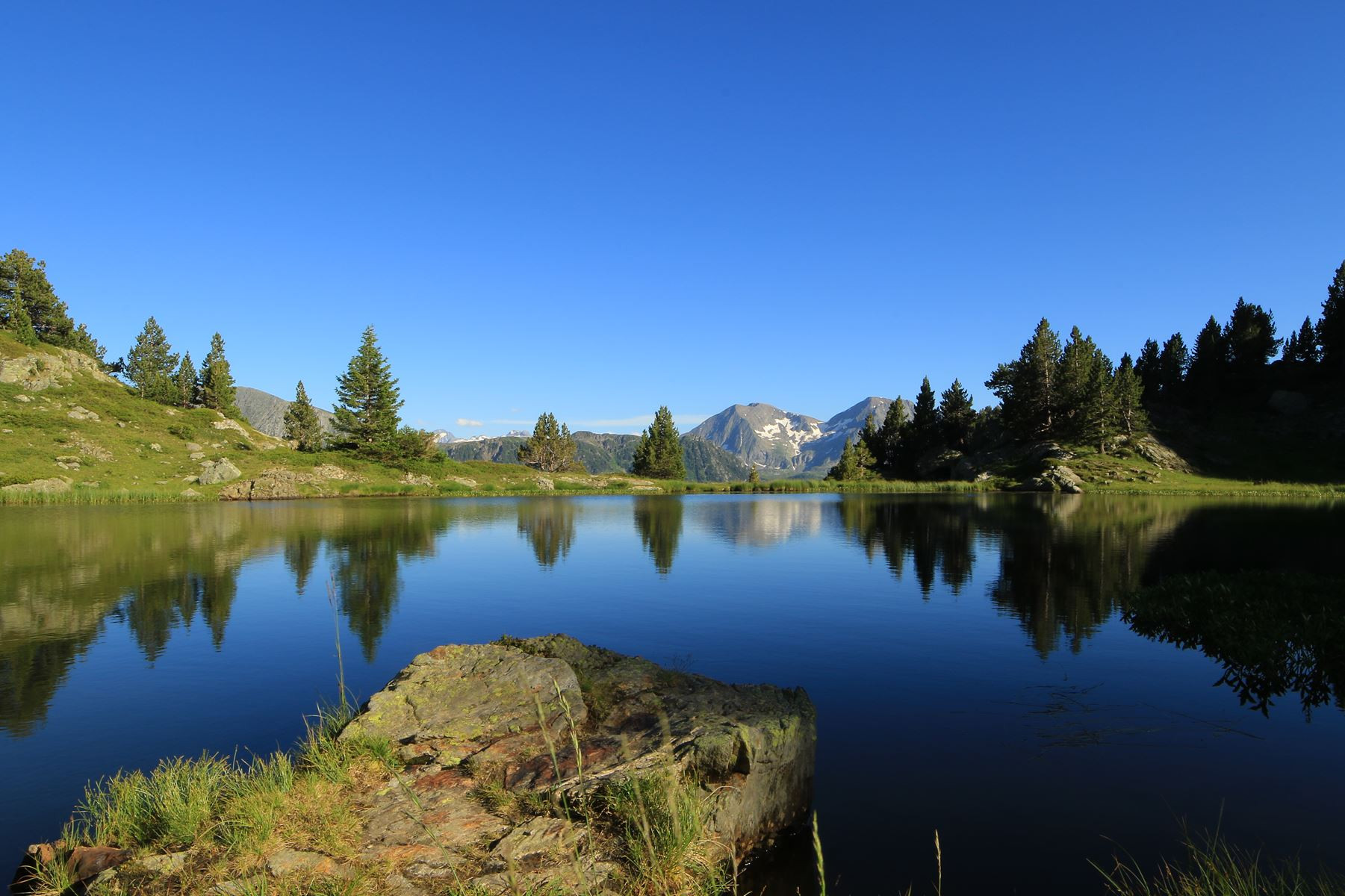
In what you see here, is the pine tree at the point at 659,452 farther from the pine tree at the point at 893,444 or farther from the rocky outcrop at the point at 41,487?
the rocky outcrop at the point at 41,487

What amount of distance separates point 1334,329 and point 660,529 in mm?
166151

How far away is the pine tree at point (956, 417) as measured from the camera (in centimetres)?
15575

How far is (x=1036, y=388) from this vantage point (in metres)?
137

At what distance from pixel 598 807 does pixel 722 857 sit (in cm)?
170

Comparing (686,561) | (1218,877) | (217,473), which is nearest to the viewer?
(1218,877)

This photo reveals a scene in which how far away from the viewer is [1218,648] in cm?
1975

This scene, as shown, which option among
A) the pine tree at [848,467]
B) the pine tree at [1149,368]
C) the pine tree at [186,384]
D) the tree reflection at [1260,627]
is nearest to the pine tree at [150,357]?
the pine tree at [186,384]

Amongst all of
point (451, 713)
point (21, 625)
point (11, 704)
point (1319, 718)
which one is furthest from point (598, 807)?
point (21, 625)

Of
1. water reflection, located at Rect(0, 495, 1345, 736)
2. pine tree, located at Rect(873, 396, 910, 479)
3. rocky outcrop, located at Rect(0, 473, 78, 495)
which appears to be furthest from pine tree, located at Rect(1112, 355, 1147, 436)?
rocky outcrop, located at Rect(0, 473, 78, 495)

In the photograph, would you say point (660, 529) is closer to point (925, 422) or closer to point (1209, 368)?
point (925, 422)

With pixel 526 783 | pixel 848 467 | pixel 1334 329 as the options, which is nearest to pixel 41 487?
pixel 526 783

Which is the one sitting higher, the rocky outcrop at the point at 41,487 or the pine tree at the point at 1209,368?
the pine tree at the point at 1209,368

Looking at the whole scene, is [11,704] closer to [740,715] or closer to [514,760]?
[514,760]

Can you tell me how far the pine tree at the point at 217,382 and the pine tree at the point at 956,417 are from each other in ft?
529
